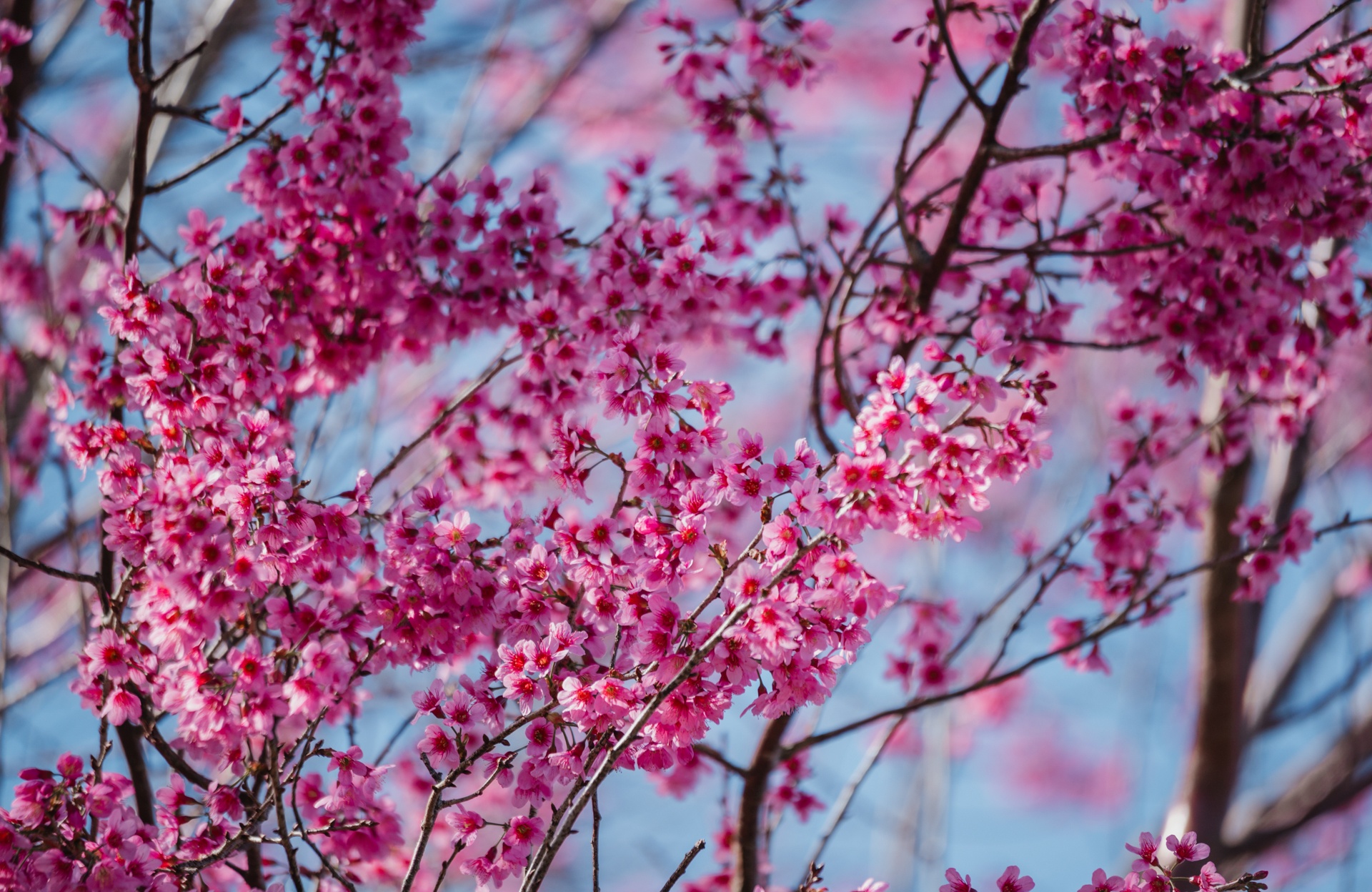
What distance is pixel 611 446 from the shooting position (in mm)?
3021

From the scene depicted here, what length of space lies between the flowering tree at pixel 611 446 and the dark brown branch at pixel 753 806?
0.04 ft

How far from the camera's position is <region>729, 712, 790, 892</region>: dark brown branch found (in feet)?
9.34

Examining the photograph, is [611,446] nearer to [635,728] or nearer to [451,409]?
[451,409]

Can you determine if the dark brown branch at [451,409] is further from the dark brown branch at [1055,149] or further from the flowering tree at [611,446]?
the dark brown branch at [1055,149]

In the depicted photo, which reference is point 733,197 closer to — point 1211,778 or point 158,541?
point 158,541

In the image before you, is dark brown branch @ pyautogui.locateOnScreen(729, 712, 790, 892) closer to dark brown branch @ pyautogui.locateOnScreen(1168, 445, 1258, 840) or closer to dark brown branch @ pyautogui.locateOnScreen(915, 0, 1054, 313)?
dark brown branch @ pyautogui.locateOnScreen(915, 0, 1054, 313)

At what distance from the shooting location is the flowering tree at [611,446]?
2.00 metres

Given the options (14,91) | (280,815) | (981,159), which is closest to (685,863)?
(280,815)

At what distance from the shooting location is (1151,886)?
2043 millimetres

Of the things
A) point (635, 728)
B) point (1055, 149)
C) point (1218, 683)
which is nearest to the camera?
point (635, 728)

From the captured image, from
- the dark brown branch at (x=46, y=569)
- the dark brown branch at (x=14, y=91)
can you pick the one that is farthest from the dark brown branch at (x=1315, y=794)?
the dark brown branch at (x=14, y=91)

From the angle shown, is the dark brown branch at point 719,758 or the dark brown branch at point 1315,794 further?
the dark brown branch at point 1315,794

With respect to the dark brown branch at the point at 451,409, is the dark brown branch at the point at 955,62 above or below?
above

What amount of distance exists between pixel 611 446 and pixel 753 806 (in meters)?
1.14
